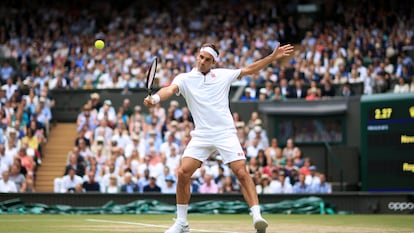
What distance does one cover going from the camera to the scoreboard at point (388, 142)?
67.3ft

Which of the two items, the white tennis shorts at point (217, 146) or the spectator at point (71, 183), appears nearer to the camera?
the white tennis shorts at point (217, 146)

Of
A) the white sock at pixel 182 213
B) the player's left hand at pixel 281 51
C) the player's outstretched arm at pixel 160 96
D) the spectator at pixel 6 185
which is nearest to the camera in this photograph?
the player's outstretched arm at pixel 160 96

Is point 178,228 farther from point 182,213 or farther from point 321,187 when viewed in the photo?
point 321,187

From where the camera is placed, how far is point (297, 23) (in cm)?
3478

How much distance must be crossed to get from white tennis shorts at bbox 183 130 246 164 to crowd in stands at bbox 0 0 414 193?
1095 centimetres

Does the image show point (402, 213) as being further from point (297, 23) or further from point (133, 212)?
point (297, 23)

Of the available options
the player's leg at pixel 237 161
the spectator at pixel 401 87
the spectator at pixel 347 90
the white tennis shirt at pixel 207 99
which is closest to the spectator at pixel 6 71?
the spectator at pixel 347 90

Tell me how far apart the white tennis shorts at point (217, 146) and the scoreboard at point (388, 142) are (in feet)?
30.8

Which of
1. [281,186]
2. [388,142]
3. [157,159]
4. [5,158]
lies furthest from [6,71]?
[388,142]

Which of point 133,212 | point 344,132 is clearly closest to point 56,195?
point 133,212

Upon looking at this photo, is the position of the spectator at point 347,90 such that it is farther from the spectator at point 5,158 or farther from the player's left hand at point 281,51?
the player's left hand at point 281,51

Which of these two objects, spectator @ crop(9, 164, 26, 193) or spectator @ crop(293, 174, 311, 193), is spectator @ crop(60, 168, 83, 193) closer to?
spectator @ crop(9, 164, 26, 193)

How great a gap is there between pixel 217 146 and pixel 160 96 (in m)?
0.96

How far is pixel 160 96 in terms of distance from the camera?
11.2 m
